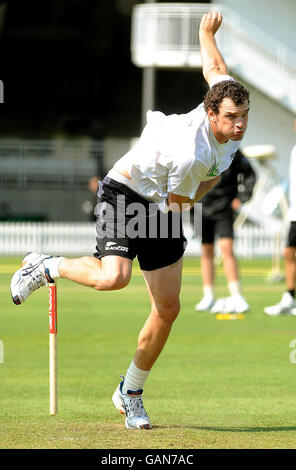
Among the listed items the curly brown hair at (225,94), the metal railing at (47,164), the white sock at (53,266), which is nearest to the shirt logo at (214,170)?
the curly brown hair at (225,94)

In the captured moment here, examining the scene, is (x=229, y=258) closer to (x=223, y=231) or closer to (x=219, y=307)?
(x=223, y=231)

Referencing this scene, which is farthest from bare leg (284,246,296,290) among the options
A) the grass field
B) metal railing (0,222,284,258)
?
metal railing (0,222,284,258)

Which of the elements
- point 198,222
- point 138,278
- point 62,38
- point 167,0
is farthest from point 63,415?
point 62,38

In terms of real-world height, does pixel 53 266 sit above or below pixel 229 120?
below

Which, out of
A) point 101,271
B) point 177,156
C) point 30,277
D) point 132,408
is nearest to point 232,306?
point 30,277

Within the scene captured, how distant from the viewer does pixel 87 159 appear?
4012 cm

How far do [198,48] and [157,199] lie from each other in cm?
2527

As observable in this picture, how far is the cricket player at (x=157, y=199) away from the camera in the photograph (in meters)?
5.78

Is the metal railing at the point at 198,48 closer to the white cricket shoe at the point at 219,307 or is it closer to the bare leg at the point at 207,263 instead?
the bare leg at the point at 207,263

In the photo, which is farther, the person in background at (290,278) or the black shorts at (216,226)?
the black shorts at (216,226)

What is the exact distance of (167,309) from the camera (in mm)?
6371

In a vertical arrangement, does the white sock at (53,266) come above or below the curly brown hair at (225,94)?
below

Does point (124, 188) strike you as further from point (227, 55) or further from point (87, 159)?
point (87, 159)
